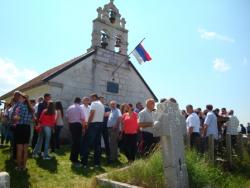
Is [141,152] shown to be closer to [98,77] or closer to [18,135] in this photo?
[18,135]

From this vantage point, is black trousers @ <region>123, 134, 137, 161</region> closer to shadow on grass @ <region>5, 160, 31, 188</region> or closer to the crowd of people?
the crowd of people

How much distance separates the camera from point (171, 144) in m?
5.46

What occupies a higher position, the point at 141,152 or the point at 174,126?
the point at 174,126

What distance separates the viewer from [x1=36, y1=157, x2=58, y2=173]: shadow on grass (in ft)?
24.6

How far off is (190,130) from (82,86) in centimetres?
712

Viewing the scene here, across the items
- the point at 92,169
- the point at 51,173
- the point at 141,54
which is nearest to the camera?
the point at 51,173

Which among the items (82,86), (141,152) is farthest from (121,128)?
(82,86)

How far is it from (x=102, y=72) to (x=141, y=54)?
7.47ft

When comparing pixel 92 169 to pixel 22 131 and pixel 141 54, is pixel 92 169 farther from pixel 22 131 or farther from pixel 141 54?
pixel 141 54

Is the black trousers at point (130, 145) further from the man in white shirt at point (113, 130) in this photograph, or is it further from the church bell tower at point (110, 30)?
the church bell tower at point (110, 30)

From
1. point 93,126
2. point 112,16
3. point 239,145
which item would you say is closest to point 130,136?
point 93,126

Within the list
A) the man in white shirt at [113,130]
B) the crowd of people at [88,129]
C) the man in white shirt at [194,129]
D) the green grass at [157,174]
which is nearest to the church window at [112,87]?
the crowd of people at [88,129]

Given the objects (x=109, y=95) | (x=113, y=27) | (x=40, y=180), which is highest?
(x=113, y=27)

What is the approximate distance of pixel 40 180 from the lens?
6.54 m
